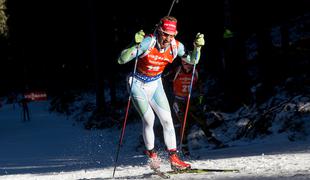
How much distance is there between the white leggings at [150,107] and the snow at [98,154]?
657 millimetres

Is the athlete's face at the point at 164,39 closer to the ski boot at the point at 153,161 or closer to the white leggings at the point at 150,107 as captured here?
the white leggings at the point at 150,107

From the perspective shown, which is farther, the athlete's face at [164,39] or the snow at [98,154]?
the snow at [98,154]

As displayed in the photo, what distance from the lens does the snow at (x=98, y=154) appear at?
26.0 ft

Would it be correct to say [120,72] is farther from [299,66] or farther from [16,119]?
[299,66]

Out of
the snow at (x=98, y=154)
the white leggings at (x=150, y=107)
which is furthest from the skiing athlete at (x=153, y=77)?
the snow at (x=98, y=154)

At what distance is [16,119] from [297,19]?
18.7 meters

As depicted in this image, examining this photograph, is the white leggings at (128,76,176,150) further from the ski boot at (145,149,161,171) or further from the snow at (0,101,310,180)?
the snow at (0,101,310,180)

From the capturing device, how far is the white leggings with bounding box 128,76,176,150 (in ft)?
26.2

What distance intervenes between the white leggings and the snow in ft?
2.15

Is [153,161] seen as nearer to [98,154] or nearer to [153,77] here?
[153,77]

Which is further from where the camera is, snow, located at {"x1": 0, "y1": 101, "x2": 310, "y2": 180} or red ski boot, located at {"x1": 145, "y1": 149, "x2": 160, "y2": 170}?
snow, located at {"x1": 0, "y1": 101, "x2": 310, "y2": 180}

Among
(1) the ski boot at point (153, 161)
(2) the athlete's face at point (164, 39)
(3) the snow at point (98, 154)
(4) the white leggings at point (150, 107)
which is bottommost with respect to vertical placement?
(3) the snow at point (98, 154)

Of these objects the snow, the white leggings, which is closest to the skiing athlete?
the white leggings

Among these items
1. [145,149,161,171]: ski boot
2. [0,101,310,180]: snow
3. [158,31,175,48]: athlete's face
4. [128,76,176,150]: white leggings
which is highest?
[158,31,175,48]: athlete's face
